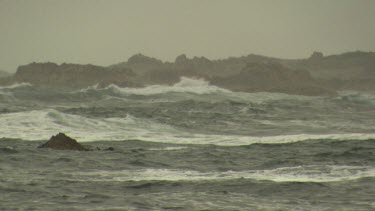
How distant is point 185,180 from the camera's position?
16016mm

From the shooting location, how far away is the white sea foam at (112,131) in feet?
89.9

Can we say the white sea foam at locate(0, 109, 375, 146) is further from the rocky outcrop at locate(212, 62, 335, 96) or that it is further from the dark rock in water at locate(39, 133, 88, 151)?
the rocky outcrop at locate(212, 62, 335, 96)

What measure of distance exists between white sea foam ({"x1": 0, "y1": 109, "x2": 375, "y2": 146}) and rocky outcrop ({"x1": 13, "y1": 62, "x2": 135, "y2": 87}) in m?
93.9

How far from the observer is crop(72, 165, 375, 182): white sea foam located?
16.3m

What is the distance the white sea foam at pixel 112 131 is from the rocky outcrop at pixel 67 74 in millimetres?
93891

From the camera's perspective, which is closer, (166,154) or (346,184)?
(346,184)

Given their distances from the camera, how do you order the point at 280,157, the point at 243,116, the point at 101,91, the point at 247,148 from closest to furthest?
the point at 280,157, the point at 247,148, the point at 243,116, the point at 101,91

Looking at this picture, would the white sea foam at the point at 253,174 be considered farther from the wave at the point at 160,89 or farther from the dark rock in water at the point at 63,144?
the wave at the point at 160,89

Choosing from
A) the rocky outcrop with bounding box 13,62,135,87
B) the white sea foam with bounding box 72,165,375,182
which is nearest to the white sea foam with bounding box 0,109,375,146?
the white sea foam with bounding box 72,165,375,182

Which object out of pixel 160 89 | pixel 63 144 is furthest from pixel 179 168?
pixel 160 89

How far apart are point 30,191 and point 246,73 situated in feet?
431

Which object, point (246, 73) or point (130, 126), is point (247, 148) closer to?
point (130, 126)

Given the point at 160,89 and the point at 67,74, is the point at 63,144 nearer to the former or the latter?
the point at 160,89

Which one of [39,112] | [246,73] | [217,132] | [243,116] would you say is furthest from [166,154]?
[246,73]
